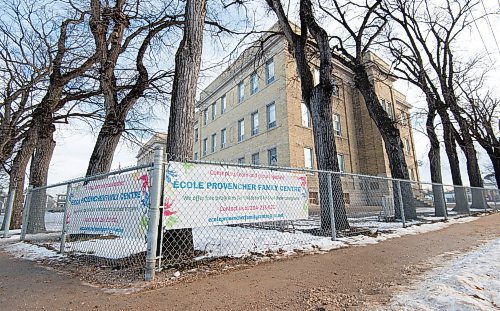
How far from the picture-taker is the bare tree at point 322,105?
7.16m

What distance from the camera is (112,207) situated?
4.46 metres

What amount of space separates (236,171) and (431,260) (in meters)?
3.49

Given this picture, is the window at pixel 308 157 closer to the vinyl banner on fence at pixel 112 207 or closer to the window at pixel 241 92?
the window at pixel 241 92

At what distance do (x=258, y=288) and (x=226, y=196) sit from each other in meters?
1.56

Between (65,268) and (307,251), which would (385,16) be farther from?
(65,268)

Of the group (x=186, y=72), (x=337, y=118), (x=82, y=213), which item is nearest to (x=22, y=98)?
(x=82, y=213)

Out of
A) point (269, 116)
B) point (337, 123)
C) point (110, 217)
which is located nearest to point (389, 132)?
point (269, 116)

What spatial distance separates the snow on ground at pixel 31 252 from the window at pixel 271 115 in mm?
15964

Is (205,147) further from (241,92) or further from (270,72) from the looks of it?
(270,72)

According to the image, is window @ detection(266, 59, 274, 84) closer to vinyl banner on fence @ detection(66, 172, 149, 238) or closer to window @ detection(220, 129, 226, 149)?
window @ detection(220, 129, 226, 149)

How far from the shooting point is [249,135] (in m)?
22.8

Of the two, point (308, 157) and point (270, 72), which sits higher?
point (270, 72)

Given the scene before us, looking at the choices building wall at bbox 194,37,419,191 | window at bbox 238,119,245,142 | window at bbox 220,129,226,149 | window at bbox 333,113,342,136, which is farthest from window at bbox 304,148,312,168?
window at bbox 220,129,226,149

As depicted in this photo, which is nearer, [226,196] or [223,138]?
[226,196]
